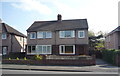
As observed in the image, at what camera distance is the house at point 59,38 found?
1100 inches

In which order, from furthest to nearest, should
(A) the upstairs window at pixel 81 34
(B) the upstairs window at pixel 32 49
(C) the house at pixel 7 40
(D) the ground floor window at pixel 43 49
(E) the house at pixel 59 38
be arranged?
(C) the house at pixel 7 40 → (B) the upstairs window at pixel 32 49 → (D) the ground floor window at pixel 43 49 → (E) the house at pixel 59 38 → (A) the upstairs window at pixel 81 34

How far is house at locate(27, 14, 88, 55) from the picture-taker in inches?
1100

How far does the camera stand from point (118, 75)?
12.0 meters

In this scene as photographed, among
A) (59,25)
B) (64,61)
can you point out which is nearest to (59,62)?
(64,61)

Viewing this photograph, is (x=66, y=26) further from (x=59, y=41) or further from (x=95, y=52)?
(x=95, y=52)

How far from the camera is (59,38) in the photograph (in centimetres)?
2880

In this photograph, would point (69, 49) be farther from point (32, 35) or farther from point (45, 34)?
point (32, 35)

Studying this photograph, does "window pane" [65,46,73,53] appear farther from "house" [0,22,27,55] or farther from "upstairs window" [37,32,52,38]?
"house" [0,22,27,55]

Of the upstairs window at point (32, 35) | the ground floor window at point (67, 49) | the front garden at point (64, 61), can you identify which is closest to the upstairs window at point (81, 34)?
the ground floor window at point (67, 49)

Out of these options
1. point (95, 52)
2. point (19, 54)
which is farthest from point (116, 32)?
point (19, 54)

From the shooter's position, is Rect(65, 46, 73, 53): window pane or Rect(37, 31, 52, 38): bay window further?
Rect(37, 31, 52, 38): bay window

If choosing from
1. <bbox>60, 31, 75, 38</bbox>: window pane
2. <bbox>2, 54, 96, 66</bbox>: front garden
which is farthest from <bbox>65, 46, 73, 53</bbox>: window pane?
<bbox>2, 54, 96, 66</bbox>: front garden

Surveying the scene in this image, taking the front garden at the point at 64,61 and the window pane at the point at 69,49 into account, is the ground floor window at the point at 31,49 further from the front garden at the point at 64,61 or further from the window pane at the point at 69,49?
the front garden at the point at 64,61

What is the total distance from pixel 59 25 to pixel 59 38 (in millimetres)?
3094
